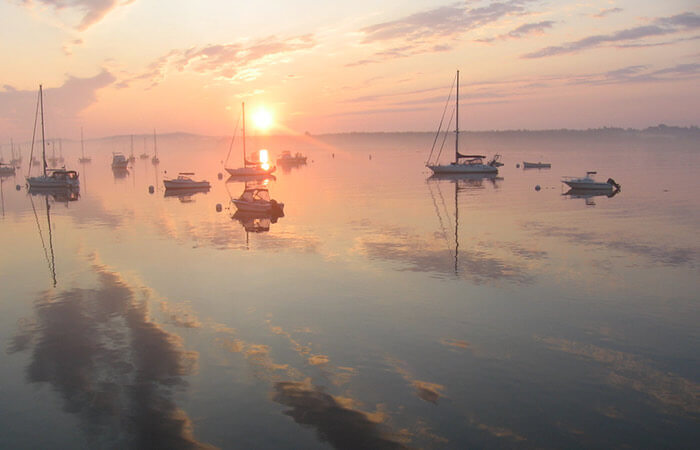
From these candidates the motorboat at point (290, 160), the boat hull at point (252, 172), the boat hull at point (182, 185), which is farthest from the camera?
the motorboat at point (290, 160)

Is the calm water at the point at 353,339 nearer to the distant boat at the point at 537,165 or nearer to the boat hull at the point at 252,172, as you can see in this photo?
the boat hull at the point at 252,172

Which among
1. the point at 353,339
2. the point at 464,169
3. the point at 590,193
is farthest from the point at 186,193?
the point at 353,339

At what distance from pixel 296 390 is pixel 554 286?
605 inches

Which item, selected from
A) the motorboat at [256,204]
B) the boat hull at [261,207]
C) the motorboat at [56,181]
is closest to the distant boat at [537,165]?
the motorboat at [256,204]

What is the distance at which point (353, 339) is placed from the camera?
18484mm

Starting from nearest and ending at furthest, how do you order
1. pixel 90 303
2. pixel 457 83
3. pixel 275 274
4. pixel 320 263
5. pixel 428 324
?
1. pixel 428 324
2. pixel 90 303
3. pixel 275 274
4. pixel 320 263
5. pixel 457 83

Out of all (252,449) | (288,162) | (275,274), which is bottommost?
(252,449)

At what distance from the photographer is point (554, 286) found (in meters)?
24.9

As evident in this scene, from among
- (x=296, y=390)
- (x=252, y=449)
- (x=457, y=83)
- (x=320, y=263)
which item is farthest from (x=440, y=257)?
(x=457, y=83)

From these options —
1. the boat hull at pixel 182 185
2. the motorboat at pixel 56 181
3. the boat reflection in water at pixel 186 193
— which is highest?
the motorboat at pixel 56 181

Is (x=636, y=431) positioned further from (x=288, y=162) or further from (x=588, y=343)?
(x=288, y=162)

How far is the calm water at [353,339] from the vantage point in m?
12.8

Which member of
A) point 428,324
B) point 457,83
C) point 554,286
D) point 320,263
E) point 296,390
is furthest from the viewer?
point 457,83

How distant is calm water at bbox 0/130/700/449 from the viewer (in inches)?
Answer: 504
